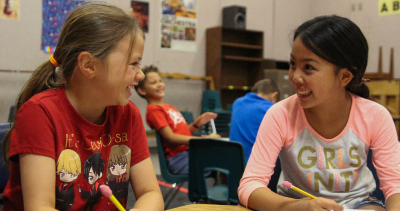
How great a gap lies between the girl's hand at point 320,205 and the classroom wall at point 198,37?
5.04 m

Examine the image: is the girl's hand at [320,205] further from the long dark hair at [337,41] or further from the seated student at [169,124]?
the seated student at [169,124]

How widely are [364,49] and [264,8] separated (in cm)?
683

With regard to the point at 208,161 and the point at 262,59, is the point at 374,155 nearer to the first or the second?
the point at 208,161

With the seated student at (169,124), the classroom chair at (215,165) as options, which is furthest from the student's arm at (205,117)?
the classroom chair at (215,165)

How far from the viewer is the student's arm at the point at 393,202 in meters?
1.08

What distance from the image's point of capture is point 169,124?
2.94 meters

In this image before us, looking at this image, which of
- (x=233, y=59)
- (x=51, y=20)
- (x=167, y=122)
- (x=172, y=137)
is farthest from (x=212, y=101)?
(x=172, y=137)

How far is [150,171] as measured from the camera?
1.18 metres

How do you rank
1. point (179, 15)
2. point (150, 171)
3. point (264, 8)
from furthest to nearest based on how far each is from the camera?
1. point (264, 8)
2. point (179, 15)
3. point (150, 171)

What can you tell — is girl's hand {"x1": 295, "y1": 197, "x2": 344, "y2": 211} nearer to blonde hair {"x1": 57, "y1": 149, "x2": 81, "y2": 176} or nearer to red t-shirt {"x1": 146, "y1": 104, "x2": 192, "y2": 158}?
blonde hair {"x1": 57, "y1": 149, "x2": 81, "y2": 176}

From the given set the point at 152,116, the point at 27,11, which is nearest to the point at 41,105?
the point at 152,116

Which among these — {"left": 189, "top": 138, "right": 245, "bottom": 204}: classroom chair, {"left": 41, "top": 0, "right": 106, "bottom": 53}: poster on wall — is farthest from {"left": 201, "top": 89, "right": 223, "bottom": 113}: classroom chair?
{"left": 189, "top": 138, "right": 245, "bottom": 204}: classroom chair

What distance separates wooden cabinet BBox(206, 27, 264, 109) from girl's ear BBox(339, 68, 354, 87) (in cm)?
547

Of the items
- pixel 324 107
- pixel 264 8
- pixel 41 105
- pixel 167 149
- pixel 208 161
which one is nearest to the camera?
pixel 41 105
